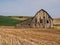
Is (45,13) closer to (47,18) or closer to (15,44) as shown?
(47,18)

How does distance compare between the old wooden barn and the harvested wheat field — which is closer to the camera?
the harvested wheat field

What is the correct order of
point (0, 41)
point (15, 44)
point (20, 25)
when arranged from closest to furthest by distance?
point (15, 44) < point (0, 41) < point (20, 25)

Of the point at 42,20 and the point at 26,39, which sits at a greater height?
the point at 26,39

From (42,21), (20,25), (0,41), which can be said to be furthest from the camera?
(42,21)

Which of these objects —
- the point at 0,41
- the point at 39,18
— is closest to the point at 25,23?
the point at 39,18

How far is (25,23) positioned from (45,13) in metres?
7.62

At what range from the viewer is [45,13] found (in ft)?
225

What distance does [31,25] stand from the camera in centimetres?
6506

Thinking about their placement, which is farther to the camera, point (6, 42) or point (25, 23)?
point (25, 23)

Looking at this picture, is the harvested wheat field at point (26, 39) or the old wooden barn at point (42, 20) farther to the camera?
the old wooden barn at point (42, 20)

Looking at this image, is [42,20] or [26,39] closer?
[26,39]

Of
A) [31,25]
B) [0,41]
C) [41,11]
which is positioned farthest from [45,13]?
[0,41]

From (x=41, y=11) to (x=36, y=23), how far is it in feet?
14.2

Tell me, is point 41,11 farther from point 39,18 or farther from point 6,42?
point 6,42
